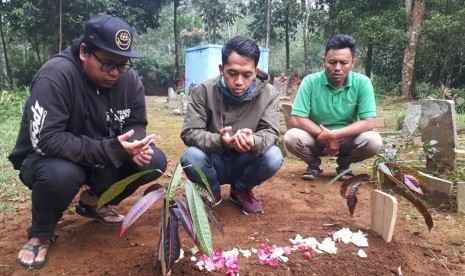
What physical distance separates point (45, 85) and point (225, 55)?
1018 mm

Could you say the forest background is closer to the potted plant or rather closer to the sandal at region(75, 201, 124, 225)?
the sandal at region(75, 201, 124, 225)

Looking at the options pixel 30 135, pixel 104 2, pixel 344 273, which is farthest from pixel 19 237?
pixel 104 2

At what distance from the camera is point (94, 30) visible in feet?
6.68

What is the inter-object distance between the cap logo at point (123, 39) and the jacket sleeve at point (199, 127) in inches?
25.5

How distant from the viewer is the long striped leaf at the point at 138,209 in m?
1.58

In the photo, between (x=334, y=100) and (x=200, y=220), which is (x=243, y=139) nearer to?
(x=200, y=220)

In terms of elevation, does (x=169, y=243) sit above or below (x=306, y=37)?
below

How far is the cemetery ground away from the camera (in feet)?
6.42

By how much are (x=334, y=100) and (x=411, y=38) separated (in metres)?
10.1

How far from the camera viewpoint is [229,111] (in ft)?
8.75

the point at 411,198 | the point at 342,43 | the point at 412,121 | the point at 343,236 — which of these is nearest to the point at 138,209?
the point at 343,236

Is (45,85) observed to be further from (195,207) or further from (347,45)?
(347,45)

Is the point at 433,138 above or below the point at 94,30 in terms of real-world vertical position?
below

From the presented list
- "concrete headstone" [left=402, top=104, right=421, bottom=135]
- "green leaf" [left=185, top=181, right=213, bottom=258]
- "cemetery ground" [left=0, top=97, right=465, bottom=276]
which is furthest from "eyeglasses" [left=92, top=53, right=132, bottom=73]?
"concrete headstone" [left=402, top=104, right=421, bottom=135]
